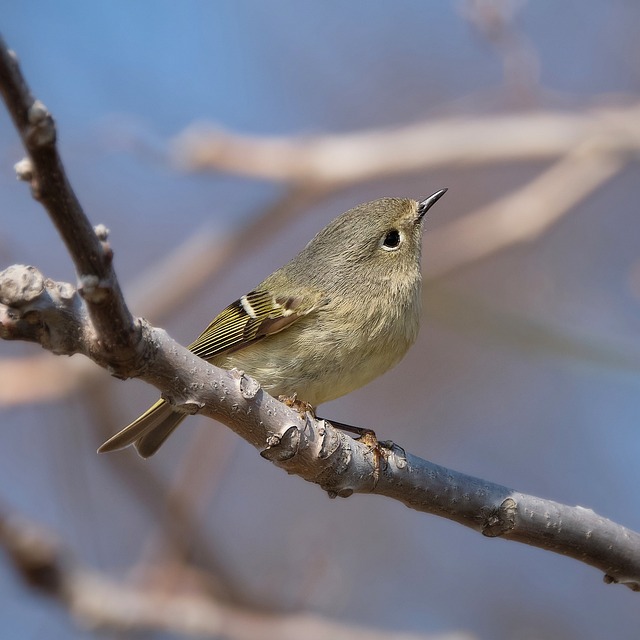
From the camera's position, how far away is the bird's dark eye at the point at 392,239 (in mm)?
2645

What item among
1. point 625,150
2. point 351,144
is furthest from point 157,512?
point 625,150

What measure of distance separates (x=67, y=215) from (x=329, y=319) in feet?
4.48

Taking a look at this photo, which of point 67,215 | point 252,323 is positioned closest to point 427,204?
point 252,323

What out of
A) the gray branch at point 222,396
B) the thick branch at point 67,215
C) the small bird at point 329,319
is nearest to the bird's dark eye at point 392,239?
the small bird at point 329,319

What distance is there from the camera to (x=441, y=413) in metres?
Answer: 4.81

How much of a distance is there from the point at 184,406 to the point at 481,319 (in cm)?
207

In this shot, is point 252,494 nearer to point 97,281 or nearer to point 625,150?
point 625,150

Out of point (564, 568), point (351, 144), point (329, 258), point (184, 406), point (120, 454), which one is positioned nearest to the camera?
point (184, 406)

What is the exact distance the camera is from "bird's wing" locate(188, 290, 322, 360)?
7.72 ft

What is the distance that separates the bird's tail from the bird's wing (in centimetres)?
21

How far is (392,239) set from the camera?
266 cm

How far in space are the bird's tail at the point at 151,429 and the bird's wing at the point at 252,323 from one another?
0.21 metres

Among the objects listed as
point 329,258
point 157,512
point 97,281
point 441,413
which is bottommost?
point 97,281

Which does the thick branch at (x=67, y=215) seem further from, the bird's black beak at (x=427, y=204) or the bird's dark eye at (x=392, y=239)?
the bird's black beak at (x=427, y=204)
